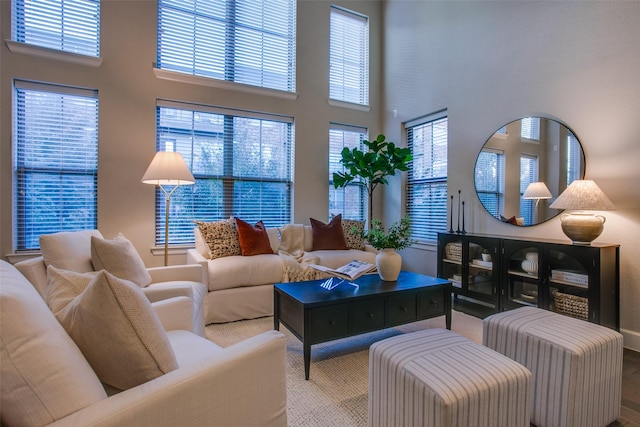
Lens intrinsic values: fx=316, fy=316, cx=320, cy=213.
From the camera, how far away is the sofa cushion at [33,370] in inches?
27.0

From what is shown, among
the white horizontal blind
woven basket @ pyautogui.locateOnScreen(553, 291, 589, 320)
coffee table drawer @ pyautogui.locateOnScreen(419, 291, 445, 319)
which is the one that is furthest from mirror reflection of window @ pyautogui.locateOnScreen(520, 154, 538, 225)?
the white horizontal blind

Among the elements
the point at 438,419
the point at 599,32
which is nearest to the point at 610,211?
the point at 599,32

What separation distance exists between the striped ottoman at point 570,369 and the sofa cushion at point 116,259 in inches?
91.6

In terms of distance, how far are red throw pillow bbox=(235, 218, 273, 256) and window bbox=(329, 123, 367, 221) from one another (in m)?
1.43

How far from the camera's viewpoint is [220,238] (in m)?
3.49

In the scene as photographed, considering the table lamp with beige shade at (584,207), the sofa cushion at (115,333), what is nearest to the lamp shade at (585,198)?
the table lamp with beige shade at (584,207)

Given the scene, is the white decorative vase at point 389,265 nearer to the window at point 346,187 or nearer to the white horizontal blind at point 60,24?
the window at point 346,187

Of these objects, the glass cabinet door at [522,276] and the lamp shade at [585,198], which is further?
the glass cabinet door at [522,276]

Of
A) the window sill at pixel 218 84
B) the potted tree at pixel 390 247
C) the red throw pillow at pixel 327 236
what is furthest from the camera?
the red throw pillow at pixel 327 236

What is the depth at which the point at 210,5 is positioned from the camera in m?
4.04

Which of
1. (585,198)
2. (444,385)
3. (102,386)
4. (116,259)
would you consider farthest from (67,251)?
(585,198)

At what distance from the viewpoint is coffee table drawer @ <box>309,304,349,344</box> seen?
206 centimetres

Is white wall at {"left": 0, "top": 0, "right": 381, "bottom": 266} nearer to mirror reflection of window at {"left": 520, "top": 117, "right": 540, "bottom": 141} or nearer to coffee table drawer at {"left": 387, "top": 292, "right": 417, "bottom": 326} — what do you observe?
coffee table drawer at {"left": 387, "top": 292, "right": 417, "bottom": 326}

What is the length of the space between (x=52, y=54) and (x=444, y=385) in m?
4.37
